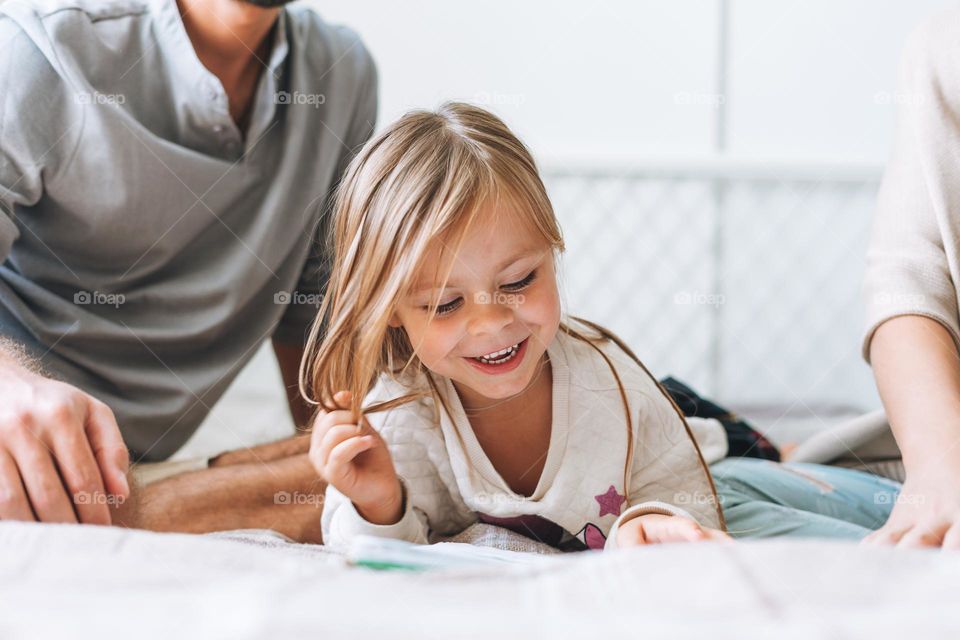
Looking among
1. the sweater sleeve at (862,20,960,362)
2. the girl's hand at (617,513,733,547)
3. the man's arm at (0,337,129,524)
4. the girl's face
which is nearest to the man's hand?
the man's arm at (0,337,129,524)

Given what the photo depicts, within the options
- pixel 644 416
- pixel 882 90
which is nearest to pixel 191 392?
pixel 644 416

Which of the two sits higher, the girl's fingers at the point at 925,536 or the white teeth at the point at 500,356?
the white teeth at the point at 500,356

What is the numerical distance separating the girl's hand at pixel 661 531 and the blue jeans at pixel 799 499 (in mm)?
208

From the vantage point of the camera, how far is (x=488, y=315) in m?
0.81

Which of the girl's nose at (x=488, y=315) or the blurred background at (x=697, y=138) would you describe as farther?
Answer: the blurred background at (x=697, y=138)

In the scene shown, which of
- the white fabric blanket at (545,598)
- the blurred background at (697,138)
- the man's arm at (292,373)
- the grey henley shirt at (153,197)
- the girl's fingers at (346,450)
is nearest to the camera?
the white fabric blanket at (545,598)

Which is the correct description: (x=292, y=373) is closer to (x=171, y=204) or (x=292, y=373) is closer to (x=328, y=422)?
(x=171, y=204)

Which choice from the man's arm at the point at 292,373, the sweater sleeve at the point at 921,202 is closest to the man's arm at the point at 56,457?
the man's arm at the point at 292,373

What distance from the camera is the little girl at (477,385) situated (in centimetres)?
82

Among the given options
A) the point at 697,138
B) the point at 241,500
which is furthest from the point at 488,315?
the point at 697,138

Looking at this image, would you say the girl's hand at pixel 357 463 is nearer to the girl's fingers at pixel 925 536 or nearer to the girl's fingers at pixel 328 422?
the girl's fingers at pixel 328 422

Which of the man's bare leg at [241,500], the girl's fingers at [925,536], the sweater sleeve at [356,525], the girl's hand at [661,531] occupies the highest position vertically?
the girl's fingers at [925,536]

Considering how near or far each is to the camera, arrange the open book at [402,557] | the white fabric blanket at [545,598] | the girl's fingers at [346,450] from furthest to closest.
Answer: the girl's fingers at [346,450]
the open book at [402,557]
the white fabric blanket at [545,598]

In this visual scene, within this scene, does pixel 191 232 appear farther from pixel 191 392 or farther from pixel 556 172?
pixel 556 172
